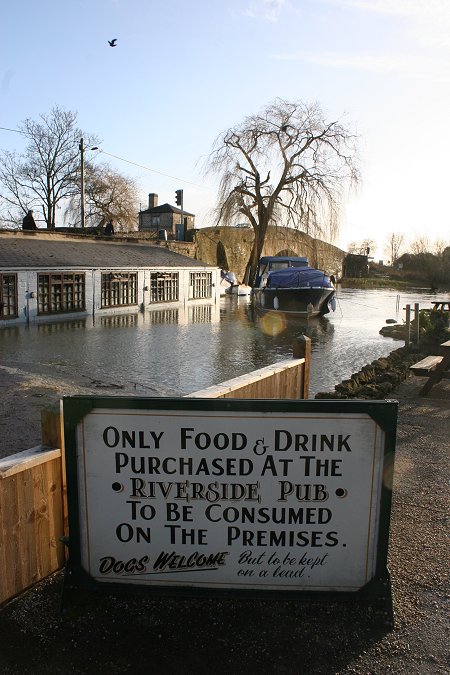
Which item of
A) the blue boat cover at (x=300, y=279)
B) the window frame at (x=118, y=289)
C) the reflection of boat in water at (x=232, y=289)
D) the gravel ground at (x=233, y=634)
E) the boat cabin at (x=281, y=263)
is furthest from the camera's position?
the reflection of boat in water at (x=232, y=289)

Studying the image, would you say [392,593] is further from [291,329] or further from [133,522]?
[291,329]

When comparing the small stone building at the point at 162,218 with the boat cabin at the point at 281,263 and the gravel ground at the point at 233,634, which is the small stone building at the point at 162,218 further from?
the gravel ground at the point at 233,634

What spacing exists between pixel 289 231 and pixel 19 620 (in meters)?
44.1

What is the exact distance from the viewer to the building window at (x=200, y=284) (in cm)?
3694


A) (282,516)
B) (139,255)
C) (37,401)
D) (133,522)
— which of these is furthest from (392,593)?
(139,255)

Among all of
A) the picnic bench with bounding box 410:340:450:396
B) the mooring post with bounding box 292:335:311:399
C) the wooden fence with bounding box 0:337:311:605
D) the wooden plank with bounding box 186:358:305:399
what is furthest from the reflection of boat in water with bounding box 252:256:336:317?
the wooden fence with bounding box 0:337:311:605

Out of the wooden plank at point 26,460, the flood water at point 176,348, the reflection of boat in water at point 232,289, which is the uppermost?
the wooden plank at point 26,460

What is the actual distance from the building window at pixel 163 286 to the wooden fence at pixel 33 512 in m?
28.8

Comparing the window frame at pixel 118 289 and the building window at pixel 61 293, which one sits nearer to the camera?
the building window at pixel 61 293

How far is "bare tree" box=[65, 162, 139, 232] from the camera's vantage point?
5891cm

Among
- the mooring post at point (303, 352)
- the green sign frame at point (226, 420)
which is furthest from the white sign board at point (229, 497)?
the mooring post at point (303, 352)

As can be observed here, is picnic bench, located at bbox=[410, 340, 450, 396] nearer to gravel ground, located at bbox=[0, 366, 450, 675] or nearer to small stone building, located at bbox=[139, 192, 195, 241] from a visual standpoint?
gravel ground, located at bbox=[0, 366, 450, 675]

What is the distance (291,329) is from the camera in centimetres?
2598

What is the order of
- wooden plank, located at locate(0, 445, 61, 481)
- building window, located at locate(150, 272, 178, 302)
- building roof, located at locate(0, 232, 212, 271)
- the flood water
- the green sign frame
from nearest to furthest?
the green sign frame < wooden plank, located at locate(0, 445, 61, 481) < the flood water < building roof, located at locate(0, 232, 212, 271) < building window, located at locate(150, 272, 178, 302)
